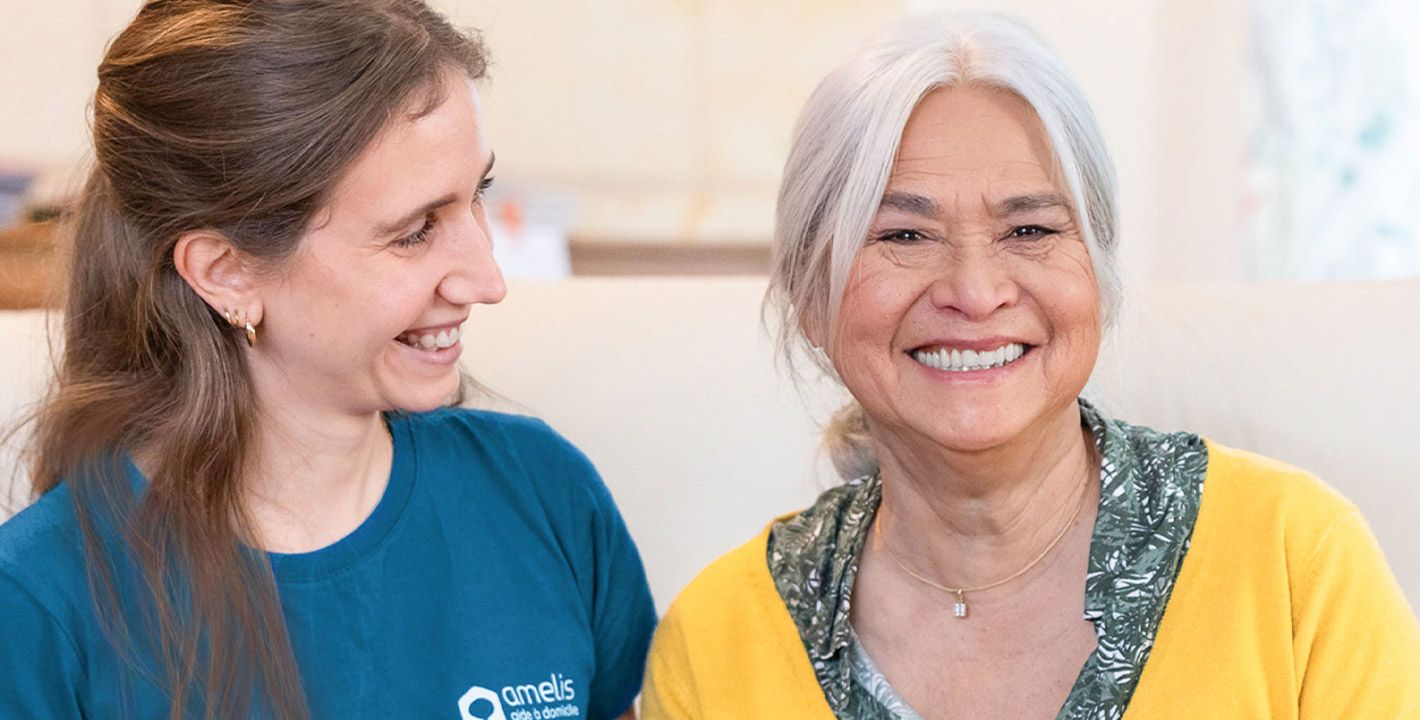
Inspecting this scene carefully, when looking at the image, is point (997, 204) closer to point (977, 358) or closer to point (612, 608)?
point (977, 358)

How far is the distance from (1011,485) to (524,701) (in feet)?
1.77

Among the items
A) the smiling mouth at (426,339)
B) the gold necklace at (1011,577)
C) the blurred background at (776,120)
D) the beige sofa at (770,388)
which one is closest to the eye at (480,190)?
the smiling mouth at (426,339)

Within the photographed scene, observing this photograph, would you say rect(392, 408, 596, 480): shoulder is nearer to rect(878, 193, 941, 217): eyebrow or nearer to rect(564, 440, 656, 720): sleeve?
rect(564, 440, 656, 720): sleeve

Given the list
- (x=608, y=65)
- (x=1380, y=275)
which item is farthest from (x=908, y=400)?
(x=1380, y=275)

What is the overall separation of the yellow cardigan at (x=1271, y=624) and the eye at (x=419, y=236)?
54cm

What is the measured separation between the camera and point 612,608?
168cm

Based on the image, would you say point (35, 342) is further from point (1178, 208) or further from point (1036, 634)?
point (1178, 208)

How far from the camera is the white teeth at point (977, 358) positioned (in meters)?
1.33

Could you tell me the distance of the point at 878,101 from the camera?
1355 mm

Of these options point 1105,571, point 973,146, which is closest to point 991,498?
point 1105,571

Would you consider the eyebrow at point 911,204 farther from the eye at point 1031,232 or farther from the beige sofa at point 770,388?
the beige sofa at point 770,388

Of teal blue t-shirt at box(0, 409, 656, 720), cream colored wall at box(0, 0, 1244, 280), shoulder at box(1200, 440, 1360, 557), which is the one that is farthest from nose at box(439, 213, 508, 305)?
cream colored wall at box(0, 0, 1244, 280)

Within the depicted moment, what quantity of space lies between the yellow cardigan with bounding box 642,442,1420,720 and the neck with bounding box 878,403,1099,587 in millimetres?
131

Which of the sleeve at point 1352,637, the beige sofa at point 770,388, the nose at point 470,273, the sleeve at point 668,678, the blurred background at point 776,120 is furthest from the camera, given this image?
the blurred background at point 776,120
